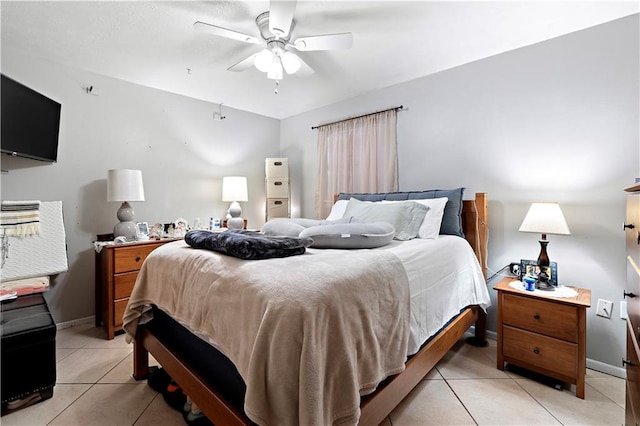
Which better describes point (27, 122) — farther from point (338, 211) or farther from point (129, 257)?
point (338, 211)

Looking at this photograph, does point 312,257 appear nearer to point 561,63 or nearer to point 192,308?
point 192,308

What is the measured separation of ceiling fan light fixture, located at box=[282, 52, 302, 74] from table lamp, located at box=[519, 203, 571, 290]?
1970mm

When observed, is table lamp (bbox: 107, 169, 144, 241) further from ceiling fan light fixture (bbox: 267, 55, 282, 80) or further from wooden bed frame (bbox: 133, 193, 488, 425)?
ceiling fan light fixture (bbox: 267, 55, 282, 80)

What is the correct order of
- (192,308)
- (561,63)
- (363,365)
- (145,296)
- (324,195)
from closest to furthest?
1. (363,365)
2. (192,308)
3. (145,296)
4. (561,63)
5. (324,195)

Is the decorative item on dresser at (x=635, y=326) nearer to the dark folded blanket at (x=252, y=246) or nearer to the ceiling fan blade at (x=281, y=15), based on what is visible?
the dark folded blanket at (x=252, y=246)

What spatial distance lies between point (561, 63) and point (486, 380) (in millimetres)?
2355

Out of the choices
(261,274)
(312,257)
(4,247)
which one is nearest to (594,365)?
(312,257)

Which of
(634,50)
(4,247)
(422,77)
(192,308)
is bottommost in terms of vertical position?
(192,308)

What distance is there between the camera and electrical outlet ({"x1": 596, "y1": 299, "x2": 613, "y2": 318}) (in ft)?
6.50

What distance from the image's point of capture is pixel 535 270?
7.00 ft

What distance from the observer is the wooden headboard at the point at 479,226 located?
241 cm

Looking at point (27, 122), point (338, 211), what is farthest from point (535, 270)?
point (27, 122)

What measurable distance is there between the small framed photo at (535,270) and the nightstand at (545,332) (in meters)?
0.13

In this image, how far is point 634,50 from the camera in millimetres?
1914
